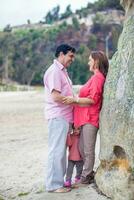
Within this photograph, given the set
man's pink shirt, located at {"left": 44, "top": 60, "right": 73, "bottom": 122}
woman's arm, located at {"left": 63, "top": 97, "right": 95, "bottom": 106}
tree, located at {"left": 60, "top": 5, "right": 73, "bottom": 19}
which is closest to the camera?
woman's arm, located at {"left": 63, "top": 97, "right": 95, "bottom": 106}

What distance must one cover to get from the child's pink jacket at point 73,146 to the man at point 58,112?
0.11 metres

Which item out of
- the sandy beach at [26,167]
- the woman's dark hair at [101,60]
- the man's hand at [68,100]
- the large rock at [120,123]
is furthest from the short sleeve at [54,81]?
the sandy beach at [26,167]

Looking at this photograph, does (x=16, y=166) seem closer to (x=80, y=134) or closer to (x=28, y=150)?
(x=28, y=150)

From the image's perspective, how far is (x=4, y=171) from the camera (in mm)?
10617

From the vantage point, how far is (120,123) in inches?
236

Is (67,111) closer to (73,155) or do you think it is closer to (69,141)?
(69,141)

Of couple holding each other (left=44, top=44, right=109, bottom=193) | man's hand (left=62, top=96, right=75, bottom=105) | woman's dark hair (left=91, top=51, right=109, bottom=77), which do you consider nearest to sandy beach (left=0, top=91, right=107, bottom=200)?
couple holding each other (left=44, top=44, right=109, bottom=193)

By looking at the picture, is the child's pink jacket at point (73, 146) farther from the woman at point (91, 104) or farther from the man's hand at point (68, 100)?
the man's hand at point (68, 100)

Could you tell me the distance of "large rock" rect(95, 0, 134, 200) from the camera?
5.96 m

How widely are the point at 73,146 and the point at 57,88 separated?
0.77m

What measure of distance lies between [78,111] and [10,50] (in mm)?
95552

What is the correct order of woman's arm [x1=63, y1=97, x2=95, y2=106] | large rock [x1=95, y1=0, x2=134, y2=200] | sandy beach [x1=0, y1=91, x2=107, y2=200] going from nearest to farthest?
large rock [x1=95, y1=0, x2=134, y2=200], woman's arm [x1=63, y1=97, x2=95, y2=106], sandy beach [x1=0, y1=91, x2=107, y2=200]

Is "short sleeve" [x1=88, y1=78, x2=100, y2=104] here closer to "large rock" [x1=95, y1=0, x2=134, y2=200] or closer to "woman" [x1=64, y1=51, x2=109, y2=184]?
"woman" [x1=64, y1=51, x2=109, y2=184]

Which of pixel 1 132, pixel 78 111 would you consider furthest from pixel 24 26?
pixel 78 111
